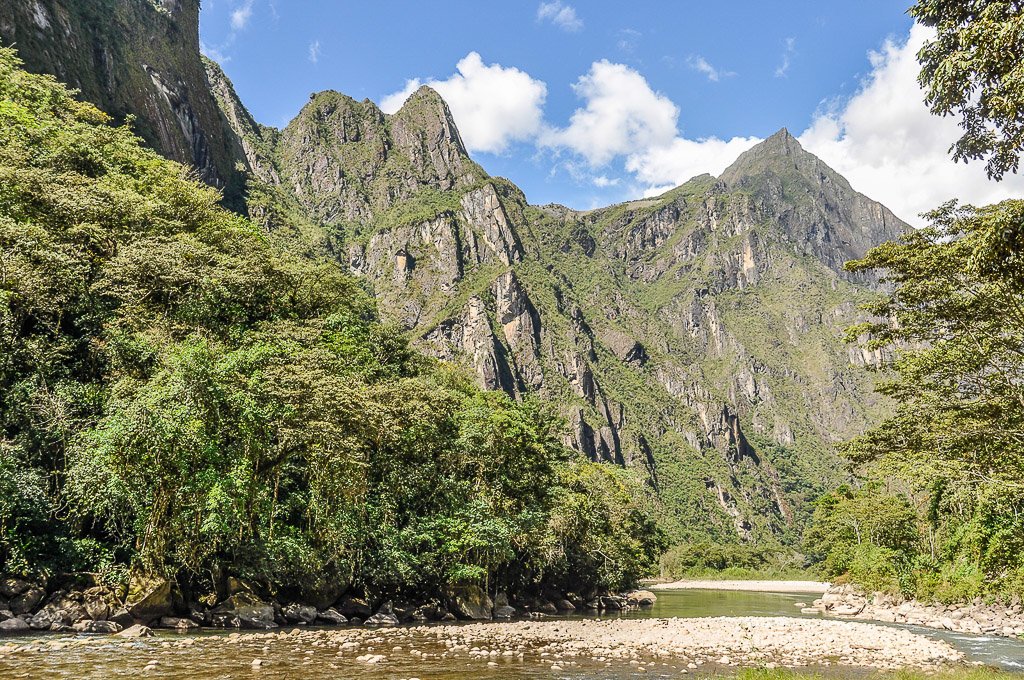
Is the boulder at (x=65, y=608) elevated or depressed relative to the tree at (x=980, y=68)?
depressed

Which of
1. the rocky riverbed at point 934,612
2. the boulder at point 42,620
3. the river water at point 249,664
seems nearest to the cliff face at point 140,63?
the boulder at point 42,620

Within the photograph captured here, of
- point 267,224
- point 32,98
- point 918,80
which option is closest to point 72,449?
point 918,80

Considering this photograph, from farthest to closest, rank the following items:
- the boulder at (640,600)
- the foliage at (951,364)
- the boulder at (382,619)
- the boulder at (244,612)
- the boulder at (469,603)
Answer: the boulder at (640,600) → the boulder at (469,603) → the boulder at (382,619) → the boulder at (244,612) → the foliage at (951,364)

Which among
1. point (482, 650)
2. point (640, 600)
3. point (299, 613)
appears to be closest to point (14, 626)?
point (299, 613)

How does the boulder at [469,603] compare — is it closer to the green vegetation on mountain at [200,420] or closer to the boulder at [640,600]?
the green vegetation on mountain at [200,420]

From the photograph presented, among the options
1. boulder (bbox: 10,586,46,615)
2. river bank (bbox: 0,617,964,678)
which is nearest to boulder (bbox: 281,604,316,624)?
river bank (bbox: 0,617,964,678)

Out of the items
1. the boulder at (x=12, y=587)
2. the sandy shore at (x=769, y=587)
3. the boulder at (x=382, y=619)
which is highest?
the boulder at (x=12, y=587)

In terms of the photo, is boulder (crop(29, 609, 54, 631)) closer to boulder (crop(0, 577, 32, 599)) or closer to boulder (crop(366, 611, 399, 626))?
boulder (crop(0, 577, 32, 599))

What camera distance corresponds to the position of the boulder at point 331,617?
29.5 metres

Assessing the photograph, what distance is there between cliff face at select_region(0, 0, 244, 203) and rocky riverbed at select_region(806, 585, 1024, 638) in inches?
3654

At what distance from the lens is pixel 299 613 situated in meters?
28.5

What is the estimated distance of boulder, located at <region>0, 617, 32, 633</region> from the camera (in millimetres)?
20406

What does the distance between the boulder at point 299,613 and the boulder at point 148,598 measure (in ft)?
16.9

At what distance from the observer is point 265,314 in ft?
120
